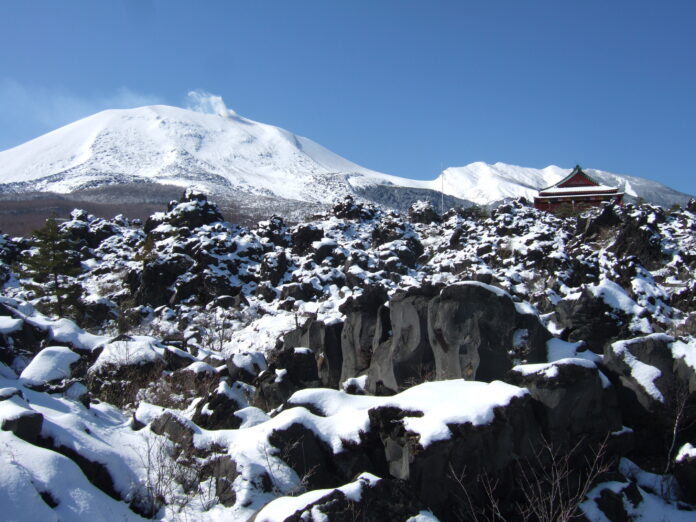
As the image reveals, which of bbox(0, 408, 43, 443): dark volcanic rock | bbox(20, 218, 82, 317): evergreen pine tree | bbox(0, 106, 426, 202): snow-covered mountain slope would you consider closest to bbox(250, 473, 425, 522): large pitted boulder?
bbox(0, 408, 43, 443): dark volcanic rock

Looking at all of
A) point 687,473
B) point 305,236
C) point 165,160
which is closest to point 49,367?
point 687,473

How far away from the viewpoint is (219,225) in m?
34.2

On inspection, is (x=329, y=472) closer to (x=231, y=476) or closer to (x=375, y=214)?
(x=231, y=476)

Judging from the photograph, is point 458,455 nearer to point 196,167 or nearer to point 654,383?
point 654,383

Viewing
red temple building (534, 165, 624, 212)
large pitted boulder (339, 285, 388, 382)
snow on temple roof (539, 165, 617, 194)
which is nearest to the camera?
large pitted boulder (339, 285, 388, 382)

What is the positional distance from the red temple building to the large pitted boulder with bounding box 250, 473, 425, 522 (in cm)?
4344

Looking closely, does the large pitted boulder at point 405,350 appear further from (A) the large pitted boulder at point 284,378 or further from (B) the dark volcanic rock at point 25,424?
(B) the dark volcanic rock at point 25,424

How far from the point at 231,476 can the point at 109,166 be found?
164m

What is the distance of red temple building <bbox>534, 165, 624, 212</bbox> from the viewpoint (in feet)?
148

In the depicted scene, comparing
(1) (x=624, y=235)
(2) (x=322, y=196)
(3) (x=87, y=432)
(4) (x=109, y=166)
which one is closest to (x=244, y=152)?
(4) (x=109, y=166)

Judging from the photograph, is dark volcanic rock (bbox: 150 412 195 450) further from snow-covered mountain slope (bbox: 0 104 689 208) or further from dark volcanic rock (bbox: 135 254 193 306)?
snow-covered mountain slope (bbox: 0 104 689 208)

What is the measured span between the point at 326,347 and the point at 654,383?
923 cm

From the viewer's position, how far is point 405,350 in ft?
39.9

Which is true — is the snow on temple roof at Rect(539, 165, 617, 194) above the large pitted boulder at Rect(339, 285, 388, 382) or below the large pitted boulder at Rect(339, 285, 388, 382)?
above
